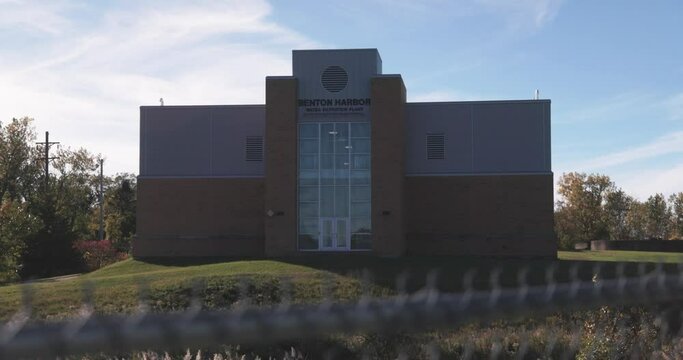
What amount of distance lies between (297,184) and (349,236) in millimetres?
3800

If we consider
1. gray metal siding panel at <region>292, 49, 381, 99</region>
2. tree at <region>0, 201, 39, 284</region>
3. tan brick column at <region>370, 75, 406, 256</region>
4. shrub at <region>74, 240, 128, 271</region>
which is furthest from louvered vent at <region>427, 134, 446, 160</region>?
shrub at <region>74, 240, 128, 271</region>

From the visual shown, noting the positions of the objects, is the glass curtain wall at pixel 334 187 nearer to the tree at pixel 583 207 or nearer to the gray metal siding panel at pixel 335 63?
the gray metal siding panel at pixel 335 63

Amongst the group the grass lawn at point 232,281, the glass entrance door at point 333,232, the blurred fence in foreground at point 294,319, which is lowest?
the grass lawn at point 232,281

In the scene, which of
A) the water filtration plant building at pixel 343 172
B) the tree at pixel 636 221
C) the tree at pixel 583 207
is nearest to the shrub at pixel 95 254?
the water filtration plant building at pixel 343 172

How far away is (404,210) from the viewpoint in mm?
39875

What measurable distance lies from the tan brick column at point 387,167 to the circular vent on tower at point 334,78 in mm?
1934

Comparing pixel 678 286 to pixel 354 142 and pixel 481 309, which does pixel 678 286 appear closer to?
pixel 481 309

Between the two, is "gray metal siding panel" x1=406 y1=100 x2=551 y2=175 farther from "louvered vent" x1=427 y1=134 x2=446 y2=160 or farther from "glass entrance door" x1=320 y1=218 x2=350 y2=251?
"glass entrance door" x1=320 y1=218 x2=350 y2=251

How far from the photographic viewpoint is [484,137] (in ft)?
135

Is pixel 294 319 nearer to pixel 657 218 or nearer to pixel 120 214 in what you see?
pixel 120 214

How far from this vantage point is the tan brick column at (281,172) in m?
37.8

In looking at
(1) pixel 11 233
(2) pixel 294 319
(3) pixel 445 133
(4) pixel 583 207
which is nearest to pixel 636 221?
(4) pixel 583 207

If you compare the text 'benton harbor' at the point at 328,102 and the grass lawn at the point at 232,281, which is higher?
the text 'benton harbor' at the point at 328,102

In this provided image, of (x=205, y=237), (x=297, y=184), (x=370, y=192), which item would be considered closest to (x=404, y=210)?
(x=370, y=192)
